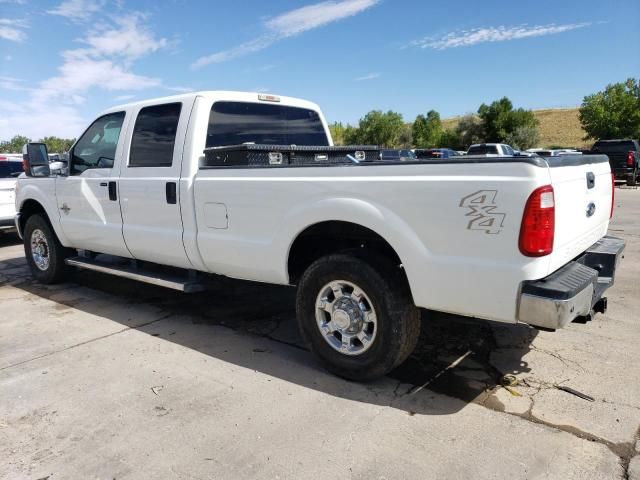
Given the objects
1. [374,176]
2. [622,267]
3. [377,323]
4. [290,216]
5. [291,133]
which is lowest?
[622,267]

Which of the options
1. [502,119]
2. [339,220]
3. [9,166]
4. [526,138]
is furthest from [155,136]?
[502,119]

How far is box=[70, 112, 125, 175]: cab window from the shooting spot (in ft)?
17.2

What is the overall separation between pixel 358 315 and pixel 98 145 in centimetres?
359

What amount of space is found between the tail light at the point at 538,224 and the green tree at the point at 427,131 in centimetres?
8075

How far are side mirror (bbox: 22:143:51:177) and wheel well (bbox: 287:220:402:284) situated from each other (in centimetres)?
366

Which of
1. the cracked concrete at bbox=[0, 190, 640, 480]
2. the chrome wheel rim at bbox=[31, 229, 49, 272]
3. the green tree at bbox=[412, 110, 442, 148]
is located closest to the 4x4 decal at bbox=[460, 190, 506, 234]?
the cracked concrete at bbox=[0, 190, 640, 480]

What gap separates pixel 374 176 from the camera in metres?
3.21

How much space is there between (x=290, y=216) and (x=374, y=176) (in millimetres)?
731

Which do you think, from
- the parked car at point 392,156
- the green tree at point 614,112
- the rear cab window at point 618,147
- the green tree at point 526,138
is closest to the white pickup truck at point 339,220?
the parked car at point 392,156

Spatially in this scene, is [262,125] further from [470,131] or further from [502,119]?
[470,131]

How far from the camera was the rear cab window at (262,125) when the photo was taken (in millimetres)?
4598

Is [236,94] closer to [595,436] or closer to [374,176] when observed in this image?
[374,176]

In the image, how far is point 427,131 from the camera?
277 ft

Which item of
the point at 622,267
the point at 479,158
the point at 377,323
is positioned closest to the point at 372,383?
the point at 377,323
